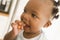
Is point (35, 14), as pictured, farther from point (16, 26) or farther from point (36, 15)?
point (16, 26)

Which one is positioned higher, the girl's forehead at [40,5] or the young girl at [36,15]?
the girl's forehead at [40,5]

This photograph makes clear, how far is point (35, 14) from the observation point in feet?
2.78

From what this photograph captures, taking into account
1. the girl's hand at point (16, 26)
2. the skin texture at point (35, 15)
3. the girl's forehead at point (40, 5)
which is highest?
the girl's forehead at point (40, 5)

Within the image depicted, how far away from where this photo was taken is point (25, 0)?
4.17ft

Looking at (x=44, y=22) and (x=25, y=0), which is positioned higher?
(x=25, y=0)

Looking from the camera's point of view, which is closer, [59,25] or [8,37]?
[8,37]

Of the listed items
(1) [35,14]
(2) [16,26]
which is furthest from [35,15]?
(2) [16,26]

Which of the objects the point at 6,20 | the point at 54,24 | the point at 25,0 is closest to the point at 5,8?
the point at 6,20

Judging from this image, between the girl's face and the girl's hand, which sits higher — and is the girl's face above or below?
above

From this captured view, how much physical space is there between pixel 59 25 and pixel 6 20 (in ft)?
1.29

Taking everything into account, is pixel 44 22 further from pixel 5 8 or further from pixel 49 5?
pixel 5 8

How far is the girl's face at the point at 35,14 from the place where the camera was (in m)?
0.84

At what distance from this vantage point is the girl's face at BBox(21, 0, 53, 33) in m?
0.84

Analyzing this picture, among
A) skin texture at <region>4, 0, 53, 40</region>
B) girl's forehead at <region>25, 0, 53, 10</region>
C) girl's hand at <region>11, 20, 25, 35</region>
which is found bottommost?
girl's hand at <region>11, 20, 25, 35</region>
